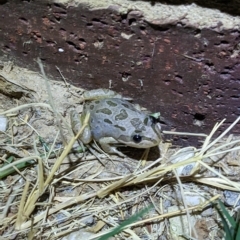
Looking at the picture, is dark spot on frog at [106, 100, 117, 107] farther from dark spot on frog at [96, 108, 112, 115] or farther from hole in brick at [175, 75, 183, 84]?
hole in brick at [175, 75, 183, 84]

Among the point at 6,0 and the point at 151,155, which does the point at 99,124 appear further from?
the point at 6,0

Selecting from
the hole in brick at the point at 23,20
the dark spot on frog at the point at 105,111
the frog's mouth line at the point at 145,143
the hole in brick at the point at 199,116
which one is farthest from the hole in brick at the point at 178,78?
the hole in brick at the point at 23,20

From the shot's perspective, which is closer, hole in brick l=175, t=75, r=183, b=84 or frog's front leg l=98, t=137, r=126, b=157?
hole in brick l=175, t=75, r=183, b=84

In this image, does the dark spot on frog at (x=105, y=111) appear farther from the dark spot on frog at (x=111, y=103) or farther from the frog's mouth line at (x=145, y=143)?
the frog's mouth line at (x=145, y=143)

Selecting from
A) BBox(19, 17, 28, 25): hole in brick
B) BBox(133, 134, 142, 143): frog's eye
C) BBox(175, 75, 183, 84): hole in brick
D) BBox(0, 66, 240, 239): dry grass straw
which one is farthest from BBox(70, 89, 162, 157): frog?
BBox(19, 17, 28, 25): hole in brick

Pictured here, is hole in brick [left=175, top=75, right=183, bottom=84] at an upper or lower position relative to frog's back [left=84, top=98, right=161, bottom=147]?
upper

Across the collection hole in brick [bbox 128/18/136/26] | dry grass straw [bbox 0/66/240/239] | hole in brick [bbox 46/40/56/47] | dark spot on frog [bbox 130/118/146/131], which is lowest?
dry grass straw [bbox 0/66/240/239]

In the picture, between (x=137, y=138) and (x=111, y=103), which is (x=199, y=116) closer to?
(x=137, y=138)

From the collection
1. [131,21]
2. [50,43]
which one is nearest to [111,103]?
[50,43]
